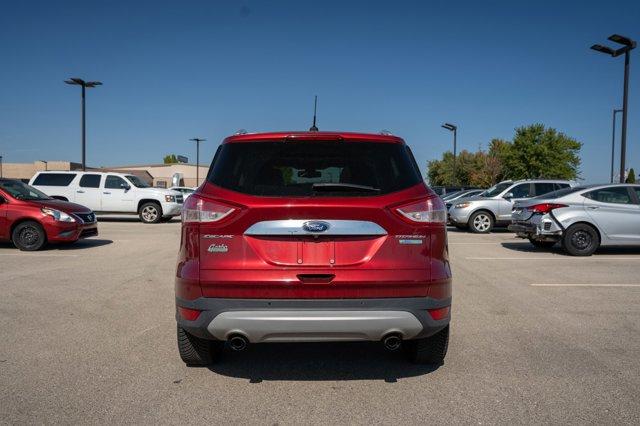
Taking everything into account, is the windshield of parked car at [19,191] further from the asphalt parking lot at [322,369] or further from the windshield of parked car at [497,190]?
the windshield of parked car at [497,190]

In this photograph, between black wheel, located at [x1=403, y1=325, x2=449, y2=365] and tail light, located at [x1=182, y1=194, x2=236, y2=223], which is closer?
tail light, located at [x1=182, y1=194, x2=236, y2=223]

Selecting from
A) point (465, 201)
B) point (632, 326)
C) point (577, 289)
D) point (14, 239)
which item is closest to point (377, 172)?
point (632, 326)

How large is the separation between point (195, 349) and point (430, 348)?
69.0 inches

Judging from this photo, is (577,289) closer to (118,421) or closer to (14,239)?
(118,421)

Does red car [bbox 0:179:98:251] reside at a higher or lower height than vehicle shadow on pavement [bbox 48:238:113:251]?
higher

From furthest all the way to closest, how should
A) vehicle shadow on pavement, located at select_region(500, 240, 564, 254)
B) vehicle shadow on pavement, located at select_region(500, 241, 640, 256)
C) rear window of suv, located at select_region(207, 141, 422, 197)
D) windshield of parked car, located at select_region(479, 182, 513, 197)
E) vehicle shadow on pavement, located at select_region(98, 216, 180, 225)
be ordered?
vehicle shadow on pavement, located at select_region(98, 216, 180, 225) → windshield of parked car, located at select_region(479, 182, 513, 197) → vehicle shadow on pavement, located at select_region(500, 240, 564, 254) → vehicle shadow on pavement, located at select_region(500, 241, 640, 256) → rear window of suv, located at select_region(207, 141, 422, 197)

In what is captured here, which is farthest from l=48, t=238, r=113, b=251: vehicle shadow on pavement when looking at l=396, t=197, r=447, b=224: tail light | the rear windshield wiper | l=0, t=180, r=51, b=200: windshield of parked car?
l=396, t=197, r=447, b=224: tail light

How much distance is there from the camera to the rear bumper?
338 centimetres

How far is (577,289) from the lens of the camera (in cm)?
741

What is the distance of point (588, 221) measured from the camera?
1102 cm

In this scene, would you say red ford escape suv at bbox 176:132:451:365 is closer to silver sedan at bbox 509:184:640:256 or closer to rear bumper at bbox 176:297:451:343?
rear bumper at bbox 176:297:451:343

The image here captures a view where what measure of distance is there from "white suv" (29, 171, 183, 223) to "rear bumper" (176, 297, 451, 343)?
723 inches

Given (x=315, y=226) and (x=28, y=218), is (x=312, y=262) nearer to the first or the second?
(x=315, y=226)

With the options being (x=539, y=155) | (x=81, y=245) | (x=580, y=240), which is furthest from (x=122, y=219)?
(x=539, y=155)
